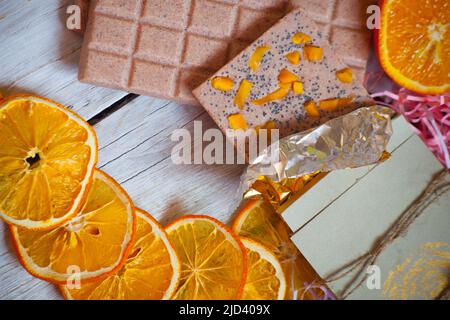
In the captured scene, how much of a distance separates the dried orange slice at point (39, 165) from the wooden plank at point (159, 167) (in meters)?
0.14

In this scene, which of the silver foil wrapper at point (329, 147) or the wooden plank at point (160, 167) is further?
the wooden plank at point (160, 167)

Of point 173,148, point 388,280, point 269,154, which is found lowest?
point 388,280

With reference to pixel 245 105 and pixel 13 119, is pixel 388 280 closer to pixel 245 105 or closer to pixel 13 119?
pixel 245 105

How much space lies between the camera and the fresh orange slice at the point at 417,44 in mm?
1295

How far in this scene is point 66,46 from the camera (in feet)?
4.61

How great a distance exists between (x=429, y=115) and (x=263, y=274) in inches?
27.1

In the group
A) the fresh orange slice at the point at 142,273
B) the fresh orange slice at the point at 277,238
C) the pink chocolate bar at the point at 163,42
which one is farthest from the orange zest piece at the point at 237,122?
the fresh orange slice at the point at 142,273

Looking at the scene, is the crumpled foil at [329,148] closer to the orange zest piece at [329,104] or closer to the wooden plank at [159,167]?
the orange zest piece at [329,104]

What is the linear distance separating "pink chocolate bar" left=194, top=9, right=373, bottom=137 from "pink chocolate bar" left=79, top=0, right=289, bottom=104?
0.22 ft

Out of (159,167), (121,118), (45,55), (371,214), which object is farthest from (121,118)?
(371,214)

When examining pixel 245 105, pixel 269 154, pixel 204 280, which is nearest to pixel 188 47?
pixel 245 105

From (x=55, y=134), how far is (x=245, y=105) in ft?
1.70

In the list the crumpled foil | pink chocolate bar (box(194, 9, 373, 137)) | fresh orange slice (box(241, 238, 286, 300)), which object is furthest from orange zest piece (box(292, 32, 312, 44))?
fresh orange slice (box(241, 238, 286, 300))

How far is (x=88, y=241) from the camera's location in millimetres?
1288
